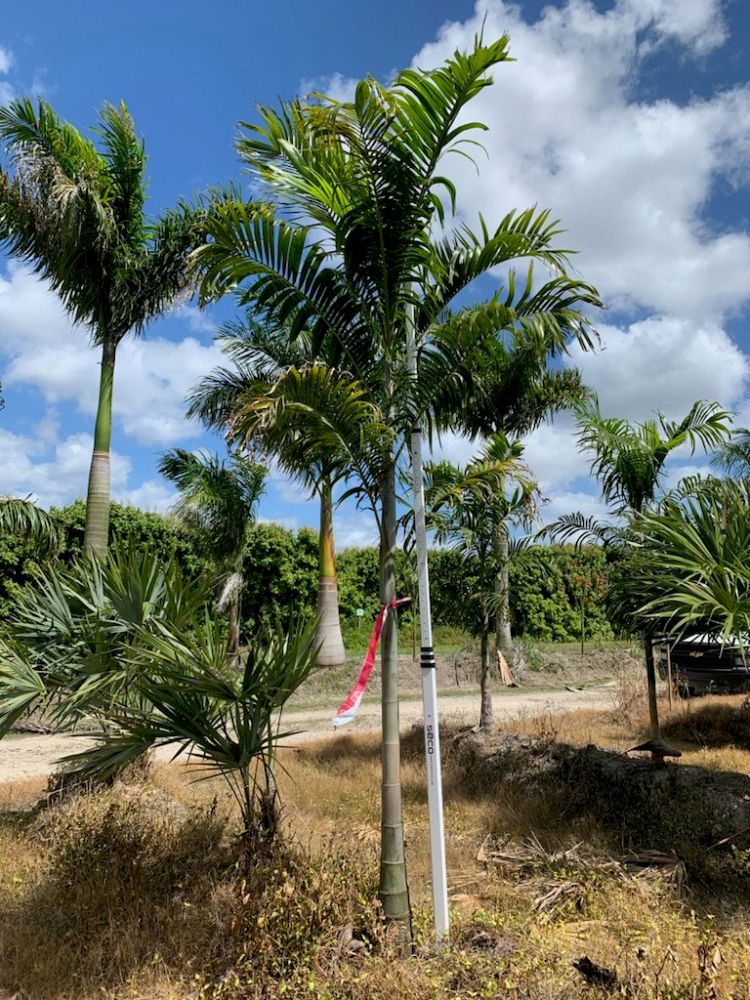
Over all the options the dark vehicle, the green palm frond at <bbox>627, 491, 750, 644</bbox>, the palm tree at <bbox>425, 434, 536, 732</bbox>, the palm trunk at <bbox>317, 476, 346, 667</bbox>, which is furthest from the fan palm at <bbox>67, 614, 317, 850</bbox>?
the palm trunk at <bbox>317, 476, 346, 667</bbox>

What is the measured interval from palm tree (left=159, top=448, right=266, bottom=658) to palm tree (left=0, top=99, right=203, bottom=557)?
552 cm

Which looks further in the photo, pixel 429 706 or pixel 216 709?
pixel 216 709

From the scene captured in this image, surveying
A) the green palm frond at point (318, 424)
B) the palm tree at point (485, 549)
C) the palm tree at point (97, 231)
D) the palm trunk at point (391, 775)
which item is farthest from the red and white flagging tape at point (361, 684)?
the palm tree at point (97, 231)

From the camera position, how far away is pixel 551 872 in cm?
552

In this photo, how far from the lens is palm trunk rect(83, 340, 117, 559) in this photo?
32.0ft

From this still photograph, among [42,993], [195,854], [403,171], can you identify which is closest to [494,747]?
[195,854]

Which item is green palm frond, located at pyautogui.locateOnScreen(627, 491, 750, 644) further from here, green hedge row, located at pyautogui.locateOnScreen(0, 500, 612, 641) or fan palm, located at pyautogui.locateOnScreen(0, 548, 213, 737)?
green hedge row, located at pyautogui.locateOnScreen(0, 500, 612, 641)

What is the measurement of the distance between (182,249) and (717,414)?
771cm

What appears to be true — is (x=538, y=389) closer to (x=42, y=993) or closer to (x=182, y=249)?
(x=182, y=249)

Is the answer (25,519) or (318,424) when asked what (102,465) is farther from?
(318,424)

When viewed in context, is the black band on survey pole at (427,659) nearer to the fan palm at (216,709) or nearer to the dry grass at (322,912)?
the fan palm at (216,709)

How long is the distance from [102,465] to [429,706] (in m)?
7.07

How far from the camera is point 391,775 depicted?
14.8 ft

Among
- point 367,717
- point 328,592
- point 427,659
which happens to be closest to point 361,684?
point 427,659
